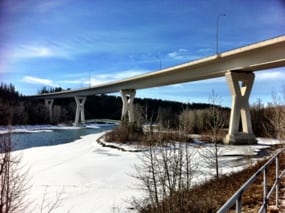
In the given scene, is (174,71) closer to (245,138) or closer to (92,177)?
(245,138)

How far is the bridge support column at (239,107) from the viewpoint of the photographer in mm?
28255

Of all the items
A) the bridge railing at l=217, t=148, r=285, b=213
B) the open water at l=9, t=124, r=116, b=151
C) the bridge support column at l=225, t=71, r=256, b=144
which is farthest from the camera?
the open water at l=9, t=124, r=116, b=151

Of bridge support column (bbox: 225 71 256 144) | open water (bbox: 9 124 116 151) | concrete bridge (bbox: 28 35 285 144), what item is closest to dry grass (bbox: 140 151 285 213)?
open water (bbox: 9 124 116 151)

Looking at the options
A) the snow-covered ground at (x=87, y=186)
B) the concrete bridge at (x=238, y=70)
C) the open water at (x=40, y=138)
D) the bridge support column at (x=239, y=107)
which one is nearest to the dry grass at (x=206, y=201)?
the snow-covered ground at (x=87, y=186)

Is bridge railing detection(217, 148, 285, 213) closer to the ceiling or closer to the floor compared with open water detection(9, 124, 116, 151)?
closer to the ceiling

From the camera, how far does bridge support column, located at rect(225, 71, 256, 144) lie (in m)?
28.3

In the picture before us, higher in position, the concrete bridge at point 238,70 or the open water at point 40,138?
the concrete bridge at point 238,70

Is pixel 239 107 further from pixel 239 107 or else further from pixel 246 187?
pixel 246 187

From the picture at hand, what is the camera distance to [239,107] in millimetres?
29531

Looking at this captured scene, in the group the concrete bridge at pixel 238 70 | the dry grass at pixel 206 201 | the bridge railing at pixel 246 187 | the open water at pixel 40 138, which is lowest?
the open water at pixel 40 138

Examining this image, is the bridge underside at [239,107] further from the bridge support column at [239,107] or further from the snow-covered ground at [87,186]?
the snow-covered ground at [87,186]

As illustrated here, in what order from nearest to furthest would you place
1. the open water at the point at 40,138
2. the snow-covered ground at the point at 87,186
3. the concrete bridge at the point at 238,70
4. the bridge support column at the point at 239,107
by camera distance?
the snow-covered ground at the point at 87,186 < the concrete bridge at the point at 238,70 < the bridge support column at the point at 239,107 < the open water at the point at 40,138

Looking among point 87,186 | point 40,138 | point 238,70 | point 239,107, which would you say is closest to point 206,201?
point 87,186

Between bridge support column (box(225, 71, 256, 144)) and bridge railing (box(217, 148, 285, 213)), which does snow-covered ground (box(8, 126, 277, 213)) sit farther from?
bridge support column (box(225, 71, 256, 144))
